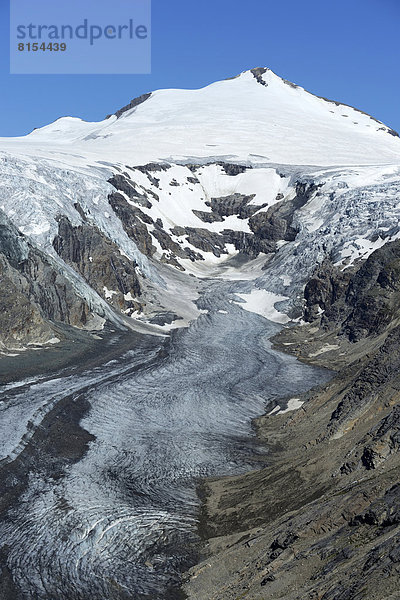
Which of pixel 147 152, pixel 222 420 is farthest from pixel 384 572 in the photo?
pixel 147 152

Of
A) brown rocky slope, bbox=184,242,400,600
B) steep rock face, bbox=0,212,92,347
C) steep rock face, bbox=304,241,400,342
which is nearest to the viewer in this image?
brown rocky slope, bbox=184,242,400,600

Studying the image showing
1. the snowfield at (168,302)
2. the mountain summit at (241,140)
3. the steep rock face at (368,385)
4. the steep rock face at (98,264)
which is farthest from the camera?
the mountain summit at (241,140)

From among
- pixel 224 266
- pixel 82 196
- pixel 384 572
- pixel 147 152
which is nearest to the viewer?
pixel 384 572

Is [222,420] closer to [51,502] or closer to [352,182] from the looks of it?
[51,502]

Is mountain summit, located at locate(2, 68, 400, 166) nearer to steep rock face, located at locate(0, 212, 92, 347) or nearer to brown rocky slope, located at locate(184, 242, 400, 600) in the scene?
steep rock face, located at locate(0, 212, 92, 347)

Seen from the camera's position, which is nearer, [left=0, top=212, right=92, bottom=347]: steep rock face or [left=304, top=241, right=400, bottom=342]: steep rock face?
[left=0, top=212, right=92, bottom=347]: steep rock face

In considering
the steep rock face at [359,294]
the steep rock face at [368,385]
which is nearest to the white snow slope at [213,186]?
the steep rock face at [359,294]

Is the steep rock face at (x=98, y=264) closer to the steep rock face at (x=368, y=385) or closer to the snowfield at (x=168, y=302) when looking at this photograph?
the snowfield at (x=168, y=302)

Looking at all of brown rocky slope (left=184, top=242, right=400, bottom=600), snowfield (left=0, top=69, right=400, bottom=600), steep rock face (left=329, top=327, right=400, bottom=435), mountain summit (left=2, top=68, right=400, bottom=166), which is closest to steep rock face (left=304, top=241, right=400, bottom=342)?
snowfield (left=0, top=69, right=400, bottom=600)
